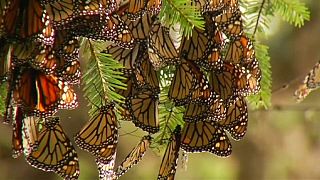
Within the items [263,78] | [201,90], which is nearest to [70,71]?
[201,90]

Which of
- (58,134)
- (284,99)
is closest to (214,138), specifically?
(58,134)

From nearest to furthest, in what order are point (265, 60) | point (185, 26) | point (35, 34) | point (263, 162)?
point (35, 34) < point (185, 26) < point (265, 60) < point (263, 162)

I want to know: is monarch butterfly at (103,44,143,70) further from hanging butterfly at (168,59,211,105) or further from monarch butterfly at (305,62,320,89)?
monarch butterfly at (305,62,320,89)

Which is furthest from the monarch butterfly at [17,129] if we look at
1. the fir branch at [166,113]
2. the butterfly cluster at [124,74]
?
the fir branch at [166,113]

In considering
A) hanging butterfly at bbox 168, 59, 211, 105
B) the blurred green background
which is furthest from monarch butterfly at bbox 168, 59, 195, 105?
the blurred green background

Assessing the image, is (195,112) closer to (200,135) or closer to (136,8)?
(200,135)

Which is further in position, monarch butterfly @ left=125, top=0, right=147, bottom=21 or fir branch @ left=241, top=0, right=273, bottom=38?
fir branch @ left=241, top=0, right=273, bottom=38

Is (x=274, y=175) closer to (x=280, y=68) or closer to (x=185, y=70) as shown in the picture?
(x=280, y=68)
